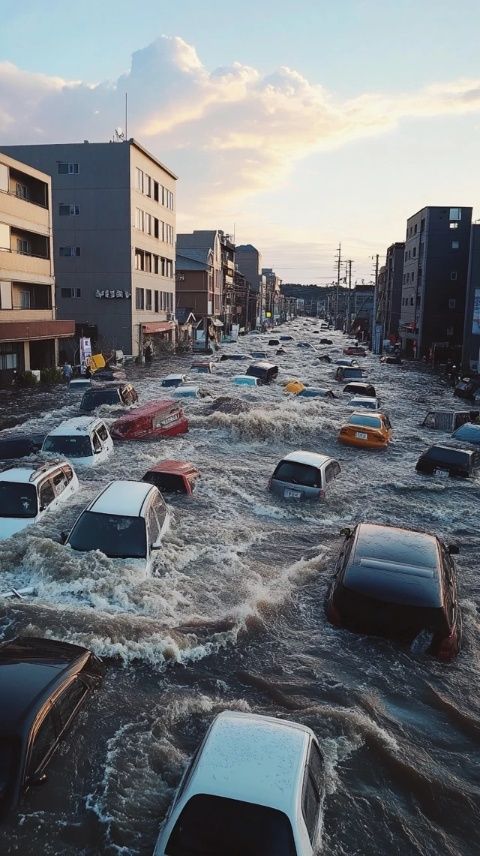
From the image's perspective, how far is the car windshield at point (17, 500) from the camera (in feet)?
42.1

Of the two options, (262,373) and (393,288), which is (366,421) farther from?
(393,288)

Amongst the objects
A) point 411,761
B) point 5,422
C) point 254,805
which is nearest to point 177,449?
point 5,422

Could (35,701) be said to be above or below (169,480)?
above

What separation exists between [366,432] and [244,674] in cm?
1580

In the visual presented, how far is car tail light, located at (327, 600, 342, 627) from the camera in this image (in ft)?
30.6

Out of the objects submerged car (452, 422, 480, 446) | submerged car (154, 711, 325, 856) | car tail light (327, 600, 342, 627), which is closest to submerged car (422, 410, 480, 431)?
submerged car (452, 422, 480, 446)

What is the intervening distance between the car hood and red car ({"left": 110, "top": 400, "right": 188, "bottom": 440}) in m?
9.85

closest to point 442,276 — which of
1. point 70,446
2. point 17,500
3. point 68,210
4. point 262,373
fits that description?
point 262,373

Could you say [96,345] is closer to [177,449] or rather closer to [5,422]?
[5,422]

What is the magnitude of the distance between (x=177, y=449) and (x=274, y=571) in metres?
10.7

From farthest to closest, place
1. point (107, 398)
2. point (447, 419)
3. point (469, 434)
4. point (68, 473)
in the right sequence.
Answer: point (107, 398), point (447, 419), point (469, 434), point (68, 473)

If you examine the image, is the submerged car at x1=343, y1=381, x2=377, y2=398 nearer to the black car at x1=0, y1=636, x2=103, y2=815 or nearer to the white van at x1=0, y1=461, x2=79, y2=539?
the white van at x1=0, y1=461, x2=79, y2=539

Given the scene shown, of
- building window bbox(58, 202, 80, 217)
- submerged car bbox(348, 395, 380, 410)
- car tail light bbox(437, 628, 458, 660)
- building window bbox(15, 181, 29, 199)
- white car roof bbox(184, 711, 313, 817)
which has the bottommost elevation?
car tail light bbox(437, 628, 458, 660)

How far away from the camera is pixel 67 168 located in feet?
178
